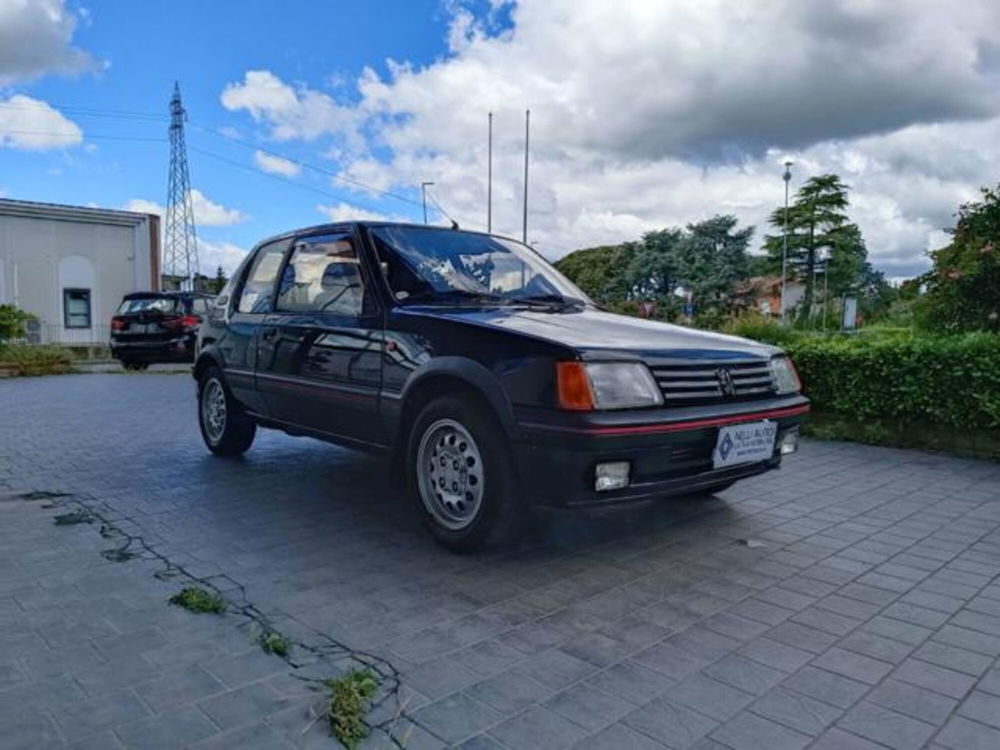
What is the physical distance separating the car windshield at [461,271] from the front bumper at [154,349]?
11.5m

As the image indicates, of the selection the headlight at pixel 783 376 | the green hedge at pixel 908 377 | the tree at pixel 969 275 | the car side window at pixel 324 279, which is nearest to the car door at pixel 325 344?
the car side window at pixel 324 279

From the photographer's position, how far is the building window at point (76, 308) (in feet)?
75.9

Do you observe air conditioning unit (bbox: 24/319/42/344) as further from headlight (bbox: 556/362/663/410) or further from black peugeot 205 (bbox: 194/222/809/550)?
headlight (bbox: 556/362/663/410)

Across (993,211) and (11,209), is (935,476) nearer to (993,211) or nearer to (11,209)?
(993,211)

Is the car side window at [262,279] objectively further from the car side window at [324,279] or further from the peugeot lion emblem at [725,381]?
the peugeot lion emblem at [725,381]

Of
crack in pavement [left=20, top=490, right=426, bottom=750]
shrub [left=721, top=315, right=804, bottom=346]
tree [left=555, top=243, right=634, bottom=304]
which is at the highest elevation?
tree [left=555, top=243, right=634, bottom=304]

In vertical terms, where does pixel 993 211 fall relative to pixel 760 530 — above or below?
above

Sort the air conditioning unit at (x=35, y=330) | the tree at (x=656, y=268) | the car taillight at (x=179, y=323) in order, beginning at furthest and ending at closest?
the tree at (x=656, y=268), the air conditioning unit at (x=35, y=330), the car taillight at (x=179, y=323)

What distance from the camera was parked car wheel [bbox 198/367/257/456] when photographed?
5.60 m

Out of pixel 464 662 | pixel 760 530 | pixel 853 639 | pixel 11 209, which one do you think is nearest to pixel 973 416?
pixel 760 530

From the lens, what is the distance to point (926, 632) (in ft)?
9.16

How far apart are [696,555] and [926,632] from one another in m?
1.07

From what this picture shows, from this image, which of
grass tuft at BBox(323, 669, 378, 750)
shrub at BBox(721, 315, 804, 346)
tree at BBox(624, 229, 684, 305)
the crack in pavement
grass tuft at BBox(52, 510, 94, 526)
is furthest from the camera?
tree at BBox(624, 229, 684, 305)

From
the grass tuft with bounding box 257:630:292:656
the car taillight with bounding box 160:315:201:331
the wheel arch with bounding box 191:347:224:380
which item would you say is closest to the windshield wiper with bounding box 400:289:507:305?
the grass tuft with bounding box 257:630:292:656
